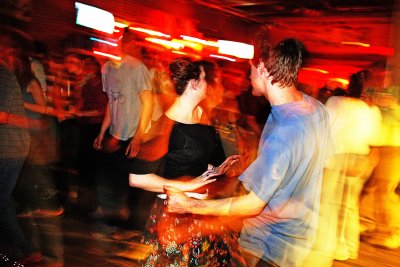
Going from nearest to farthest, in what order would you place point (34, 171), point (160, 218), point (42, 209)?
point (160, 218)
point (34, 171)
point (42, 209)

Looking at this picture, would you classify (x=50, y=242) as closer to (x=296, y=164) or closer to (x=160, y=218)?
(x=160, y=218)

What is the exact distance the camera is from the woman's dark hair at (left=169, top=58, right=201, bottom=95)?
2.97 meters

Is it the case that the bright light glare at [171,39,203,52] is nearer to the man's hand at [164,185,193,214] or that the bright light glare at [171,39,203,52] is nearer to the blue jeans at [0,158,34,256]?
the blue jeans at [0,158,34,256]

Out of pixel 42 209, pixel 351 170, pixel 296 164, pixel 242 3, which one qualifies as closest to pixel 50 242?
pixel 42 209

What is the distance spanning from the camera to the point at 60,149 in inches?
244

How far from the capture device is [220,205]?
2.34m

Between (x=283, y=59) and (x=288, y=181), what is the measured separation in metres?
0.66

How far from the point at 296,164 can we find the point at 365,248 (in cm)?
416

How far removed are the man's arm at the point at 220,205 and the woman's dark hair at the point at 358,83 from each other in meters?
3.27

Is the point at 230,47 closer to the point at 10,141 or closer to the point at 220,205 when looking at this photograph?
the point at 10,141

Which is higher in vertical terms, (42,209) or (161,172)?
(161,172)

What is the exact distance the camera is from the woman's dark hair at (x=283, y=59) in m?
2.37

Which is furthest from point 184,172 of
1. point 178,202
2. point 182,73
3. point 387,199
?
point 387,199

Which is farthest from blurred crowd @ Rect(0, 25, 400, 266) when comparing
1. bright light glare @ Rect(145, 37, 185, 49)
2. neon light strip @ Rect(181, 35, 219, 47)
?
neon light strip @ Rect(181, 35, 219, 47)
